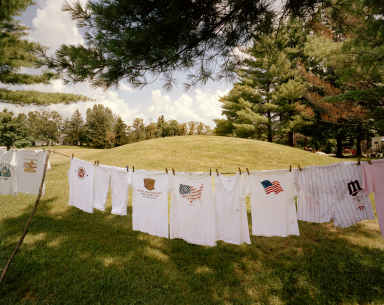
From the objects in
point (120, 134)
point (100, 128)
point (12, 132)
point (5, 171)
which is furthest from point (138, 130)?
point (5, 171)

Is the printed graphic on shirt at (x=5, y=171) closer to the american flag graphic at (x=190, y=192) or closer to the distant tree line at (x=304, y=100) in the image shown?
the american flag graphic at (x=190, y=192)

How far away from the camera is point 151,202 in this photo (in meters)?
4.30

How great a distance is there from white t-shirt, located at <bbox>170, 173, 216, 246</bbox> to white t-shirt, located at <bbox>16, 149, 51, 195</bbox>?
423 centimetres

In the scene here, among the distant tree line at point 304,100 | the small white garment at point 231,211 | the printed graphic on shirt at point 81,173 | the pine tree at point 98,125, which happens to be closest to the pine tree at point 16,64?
the printed graphic on shirt at point 81,173

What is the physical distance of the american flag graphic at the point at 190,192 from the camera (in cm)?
395

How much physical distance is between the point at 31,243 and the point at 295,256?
276 inches

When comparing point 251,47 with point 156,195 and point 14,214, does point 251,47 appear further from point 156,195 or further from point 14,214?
point 14,214

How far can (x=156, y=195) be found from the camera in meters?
4.26

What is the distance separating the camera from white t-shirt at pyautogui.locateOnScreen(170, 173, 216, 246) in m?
3.94

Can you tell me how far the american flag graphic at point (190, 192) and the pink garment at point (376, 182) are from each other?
326 centimetres

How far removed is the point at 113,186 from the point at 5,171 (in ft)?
13.0

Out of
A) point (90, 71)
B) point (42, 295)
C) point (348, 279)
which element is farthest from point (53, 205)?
point (348, 279)

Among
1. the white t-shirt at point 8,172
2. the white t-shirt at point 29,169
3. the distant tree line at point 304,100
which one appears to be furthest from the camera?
the distant tree line at point 304,100

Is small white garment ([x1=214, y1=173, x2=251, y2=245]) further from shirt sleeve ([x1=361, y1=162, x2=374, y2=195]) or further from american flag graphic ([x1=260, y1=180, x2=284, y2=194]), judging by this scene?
shirt sleeve ([x1=361, y1=162, x2=374, y2=195])
